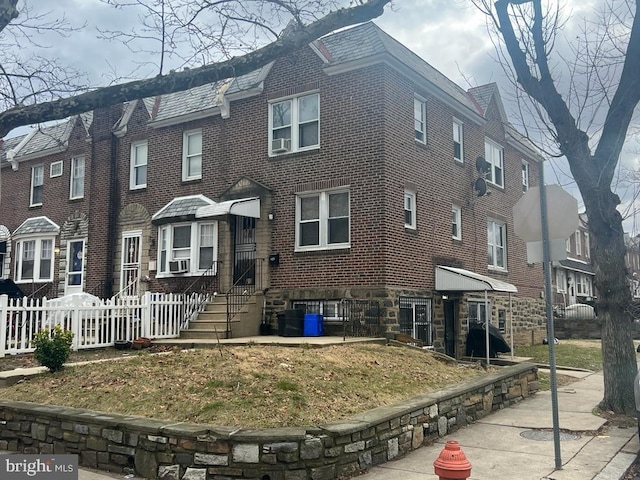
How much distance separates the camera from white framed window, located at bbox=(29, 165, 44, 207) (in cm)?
2391

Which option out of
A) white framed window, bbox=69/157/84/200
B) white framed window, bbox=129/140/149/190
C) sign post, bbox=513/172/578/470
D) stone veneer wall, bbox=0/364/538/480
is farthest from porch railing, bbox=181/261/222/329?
sign post, bbox=513/172/578/470

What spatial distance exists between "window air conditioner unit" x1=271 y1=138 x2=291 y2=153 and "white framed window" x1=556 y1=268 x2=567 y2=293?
75.9 ft

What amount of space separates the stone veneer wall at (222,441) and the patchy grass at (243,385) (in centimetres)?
45

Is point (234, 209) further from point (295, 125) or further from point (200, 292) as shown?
point (200, 292)

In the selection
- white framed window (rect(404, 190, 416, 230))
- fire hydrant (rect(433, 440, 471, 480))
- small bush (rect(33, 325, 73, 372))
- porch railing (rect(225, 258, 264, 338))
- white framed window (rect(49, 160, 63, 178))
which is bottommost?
fire hydrant (rect(433, 440, 471, 480))

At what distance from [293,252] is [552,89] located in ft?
27.3

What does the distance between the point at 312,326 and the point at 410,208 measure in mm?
4336

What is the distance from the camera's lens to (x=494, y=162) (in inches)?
885

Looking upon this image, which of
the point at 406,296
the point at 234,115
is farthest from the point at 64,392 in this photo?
the point at 234,115

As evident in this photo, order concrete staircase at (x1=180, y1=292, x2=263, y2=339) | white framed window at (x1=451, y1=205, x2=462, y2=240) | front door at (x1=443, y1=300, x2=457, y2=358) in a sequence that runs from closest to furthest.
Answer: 1. concrete staircase at (x1=180, y1=292, x2=263, y2=339)
2. front door at (x1=443, y1=300, x2=457, y2=358)
3. white framed window at (x1=451, y1=205, x2=462, y2=240)

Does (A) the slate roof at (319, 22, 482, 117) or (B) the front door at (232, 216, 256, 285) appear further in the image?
(B) the front door at (232, 216, 256, 285)

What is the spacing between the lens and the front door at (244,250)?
17.1m

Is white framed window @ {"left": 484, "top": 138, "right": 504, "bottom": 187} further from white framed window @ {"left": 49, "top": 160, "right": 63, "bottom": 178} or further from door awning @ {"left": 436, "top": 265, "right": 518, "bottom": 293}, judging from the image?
white framed window @ {"left": 49, "top": 160, "right": 63, "bottom": 178}

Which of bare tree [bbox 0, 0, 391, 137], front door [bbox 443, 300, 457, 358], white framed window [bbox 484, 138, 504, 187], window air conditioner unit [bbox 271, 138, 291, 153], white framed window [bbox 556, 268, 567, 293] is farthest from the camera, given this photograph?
white framed window [bbox 556, 268, 567, 293]
